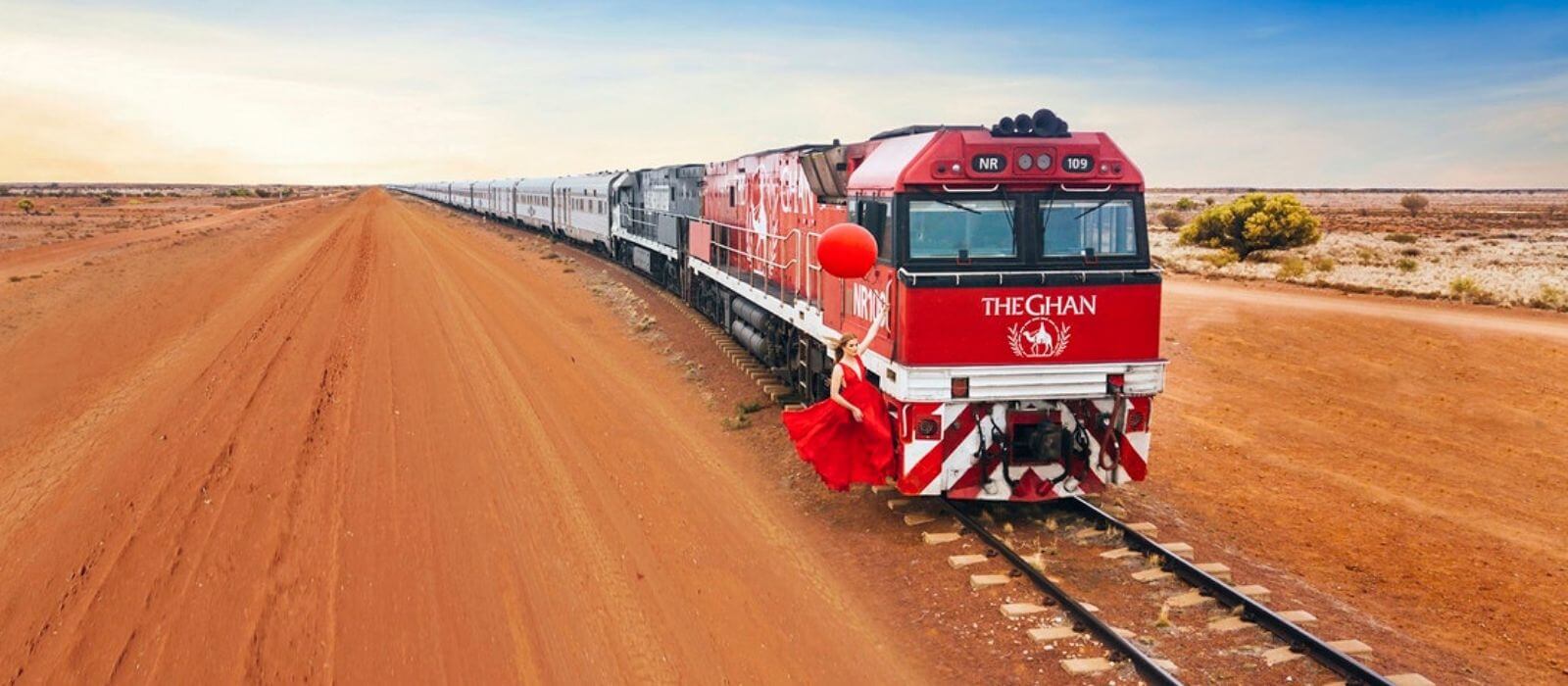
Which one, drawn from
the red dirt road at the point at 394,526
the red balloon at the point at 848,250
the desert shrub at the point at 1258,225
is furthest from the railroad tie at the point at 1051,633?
the desert shrub at the point at 1258,225

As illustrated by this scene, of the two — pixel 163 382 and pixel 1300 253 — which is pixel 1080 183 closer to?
pixel 163 382

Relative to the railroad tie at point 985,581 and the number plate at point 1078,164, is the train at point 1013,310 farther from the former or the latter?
the railroad tie at point 985,581

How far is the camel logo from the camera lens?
32.3ft

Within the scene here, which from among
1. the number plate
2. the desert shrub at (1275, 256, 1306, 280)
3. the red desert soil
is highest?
the number plate

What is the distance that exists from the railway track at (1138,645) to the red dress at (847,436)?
112 centimetres

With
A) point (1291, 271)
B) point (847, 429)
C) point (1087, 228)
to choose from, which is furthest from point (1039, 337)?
point (1291, 271)

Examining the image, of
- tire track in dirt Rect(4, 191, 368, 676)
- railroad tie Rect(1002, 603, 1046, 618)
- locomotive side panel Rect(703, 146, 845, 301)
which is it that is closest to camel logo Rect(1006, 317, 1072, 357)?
railroad tie Rect(1002, 603, 1046, 618)

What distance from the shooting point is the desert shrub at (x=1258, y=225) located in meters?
46.7

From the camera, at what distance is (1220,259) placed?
145ft

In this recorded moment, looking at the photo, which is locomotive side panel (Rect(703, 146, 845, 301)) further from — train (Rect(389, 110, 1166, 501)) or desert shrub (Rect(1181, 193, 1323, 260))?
desert shrub (Rect(1181, 193, 1323, 260))

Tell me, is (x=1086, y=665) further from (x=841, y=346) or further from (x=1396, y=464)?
(x=1396, y=464)

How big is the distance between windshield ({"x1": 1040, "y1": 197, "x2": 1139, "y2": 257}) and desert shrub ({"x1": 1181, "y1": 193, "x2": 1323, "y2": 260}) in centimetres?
4002

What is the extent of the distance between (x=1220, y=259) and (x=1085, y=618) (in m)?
39.8

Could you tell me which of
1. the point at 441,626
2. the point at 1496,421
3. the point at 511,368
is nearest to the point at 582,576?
the point at 441,626
